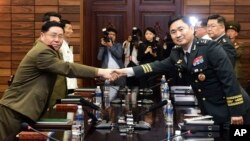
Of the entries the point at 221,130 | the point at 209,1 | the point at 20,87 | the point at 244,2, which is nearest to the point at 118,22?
the point at 209,1

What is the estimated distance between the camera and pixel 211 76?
3.02m

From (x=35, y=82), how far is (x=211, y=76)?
1373 millimetres

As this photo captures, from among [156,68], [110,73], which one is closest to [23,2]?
[110,73]

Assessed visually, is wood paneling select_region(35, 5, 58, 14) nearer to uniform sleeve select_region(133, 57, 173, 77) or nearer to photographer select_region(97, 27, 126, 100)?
photographer select_region(97, 27, 126, 100)

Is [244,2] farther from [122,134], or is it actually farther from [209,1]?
[122,134]

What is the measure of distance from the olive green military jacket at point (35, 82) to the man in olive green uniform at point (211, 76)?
1006 mm

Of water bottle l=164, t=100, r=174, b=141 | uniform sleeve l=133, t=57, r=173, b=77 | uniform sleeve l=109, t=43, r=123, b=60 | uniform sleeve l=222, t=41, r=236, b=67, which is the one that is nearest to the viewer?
water bottle l=164, t=100, r=174, b=141

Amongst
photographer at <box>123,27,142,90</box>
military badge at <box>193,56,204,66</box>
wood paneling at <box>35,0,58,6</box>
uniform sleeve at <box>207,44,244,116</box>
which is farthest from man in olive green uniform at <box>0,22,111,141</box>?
wood paneling at <box>35,0,58,6</box>

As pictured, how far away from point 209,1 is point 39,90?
15.2 feet

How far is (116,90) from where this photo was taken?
15.6 ft

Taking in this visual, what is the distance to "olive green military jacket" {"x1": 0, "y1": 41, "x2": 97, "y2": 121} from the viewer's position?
335 centimetres

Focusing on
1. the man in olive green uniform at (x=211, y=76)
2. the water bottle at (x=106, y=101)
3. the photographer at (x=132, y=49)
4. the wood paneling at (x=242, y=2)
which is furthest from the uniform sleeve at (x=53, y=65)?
the wood paneling at (x=242, y=2)

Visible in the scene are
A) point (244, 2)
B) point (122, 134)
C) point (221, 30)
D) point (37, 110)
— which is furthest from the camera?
point (244, 2)

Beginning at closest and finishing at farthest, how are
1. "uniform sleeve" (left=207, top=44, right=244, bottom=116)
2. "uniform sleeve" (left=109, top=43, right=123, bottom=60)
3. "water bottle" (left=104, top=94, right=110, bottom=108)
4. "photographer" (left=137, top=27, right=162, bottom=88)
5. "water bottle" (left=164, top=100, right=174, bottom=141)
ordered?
"water bottle" (left=164, top=100, right=174, bottom=141) < "uniform sleeve" (left=207, top=44, right=244, bottom=116) < "water bottle" (left=104, top=94, right=110, bottom=108) < "photographer" (left=137, top=27, right=162, bottom=88) < "uniform sleeve" (left=109, top=43, right=123, bottom=60)
